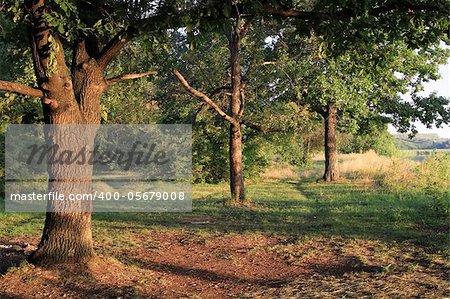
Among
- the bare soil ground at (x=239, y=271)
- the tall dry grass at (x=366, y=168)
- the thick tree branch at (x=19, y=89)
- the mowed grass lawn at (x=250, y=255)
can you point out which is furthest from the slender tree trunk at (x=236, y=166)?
the tall dry grass at (x=366, y=168)

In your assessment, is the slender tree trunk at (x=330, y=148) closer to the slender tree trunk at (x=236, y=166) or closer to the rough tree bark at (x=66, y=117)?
the slender tree trunk at (x=236, y=166)

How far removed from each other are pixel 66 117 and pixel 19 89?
0.77 metres

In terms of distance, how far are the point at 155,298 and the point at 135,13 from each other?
4.73m

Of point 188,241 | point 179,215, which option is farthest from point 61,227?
point 179,215

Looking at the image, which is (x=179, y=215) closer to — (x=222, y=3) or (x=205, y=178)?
(x=222, y=3)

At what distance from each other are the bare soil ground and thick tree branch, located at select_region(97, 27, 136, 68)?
3060 mm

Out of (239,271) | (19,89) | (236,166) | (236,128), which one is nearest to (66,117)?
(19,89)

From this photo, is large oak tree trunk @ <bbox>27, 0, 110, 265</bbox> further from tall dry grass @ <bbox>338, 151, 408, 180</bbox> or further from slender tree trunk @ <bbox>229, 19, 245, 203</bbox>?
tall dry grass @ <bbox>338, 151, 408, 180</bbox>

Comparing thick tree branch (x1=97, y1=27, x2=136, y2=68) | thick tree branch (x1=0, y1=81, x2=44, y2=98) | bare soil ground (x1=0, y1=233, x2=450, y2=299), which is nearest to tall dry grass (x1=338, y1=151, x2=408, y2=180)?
bare soil ground (x1=0, y1=233, x2=450, y2=299)

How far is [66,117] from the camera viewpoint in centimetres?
696

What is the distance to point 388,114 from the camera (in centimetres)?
2553

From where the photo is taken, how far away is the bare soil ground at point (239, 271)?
239 inches

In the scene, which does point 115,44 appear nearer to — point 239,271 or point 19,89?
point 19,89

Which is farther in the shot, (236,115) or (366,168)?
(366,168)
